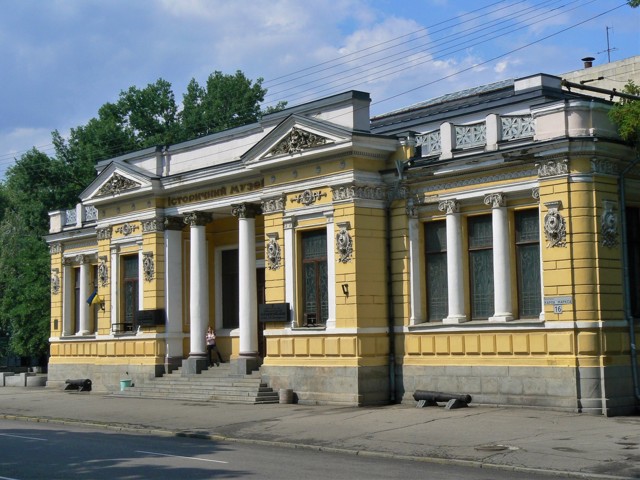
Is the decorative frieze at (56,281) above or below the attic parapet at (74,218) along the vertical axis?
below

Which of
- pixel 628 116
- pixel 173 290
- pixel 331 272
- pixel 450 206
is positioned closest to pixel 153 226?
pixel 173 290

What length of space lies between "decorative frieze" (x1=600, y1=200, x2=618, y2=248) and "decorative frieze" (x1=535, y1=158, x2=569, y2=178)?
51.1 inches

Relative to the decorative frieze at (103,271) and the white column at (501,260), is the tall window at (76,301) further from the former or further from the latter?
the white column at (501,260)

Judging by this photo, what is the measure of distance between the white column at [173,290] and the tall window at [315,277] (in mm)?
7088

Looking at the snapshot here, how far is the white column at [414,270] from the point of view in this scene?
86.8ft

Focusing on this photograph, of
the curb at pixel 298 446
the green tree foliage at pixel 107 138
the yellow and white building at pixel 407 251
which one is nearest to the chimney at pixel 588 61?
the yellow and white building at pixel 407 251

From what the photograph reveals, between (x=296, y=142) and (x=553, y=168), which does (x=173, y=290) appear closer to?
(x=296, y=142)

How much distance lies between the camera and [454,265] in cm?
2553

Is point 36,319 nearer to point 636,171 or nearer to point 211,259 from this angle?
point 211,259

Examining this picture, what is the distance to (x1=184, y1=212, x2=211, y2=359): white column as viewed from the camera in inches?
1275

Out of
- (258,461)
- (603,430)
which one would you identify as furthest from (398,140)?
(258,461)

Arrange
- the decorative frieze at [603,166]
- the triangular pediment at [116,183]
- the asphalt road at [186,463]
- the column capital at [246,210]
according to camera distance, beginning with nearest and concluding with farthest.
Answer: the asphalt road at [186,463]
the decorative frieze at [603,166]
the column capital at [246,210]
the triangular pediment at [116,183]

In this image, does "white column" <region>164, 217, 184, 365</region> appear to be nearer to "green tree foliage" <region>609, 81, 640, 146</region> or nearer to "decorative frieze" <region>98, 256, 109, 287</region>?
"decorative frieze" <region>98, 256, 109, 287</region>

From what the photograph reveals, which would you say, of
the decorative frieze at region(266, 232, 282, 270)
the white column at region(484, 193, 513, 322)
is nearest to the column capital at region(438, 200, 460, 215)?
the white column at region(484, 193, 513, 322)
